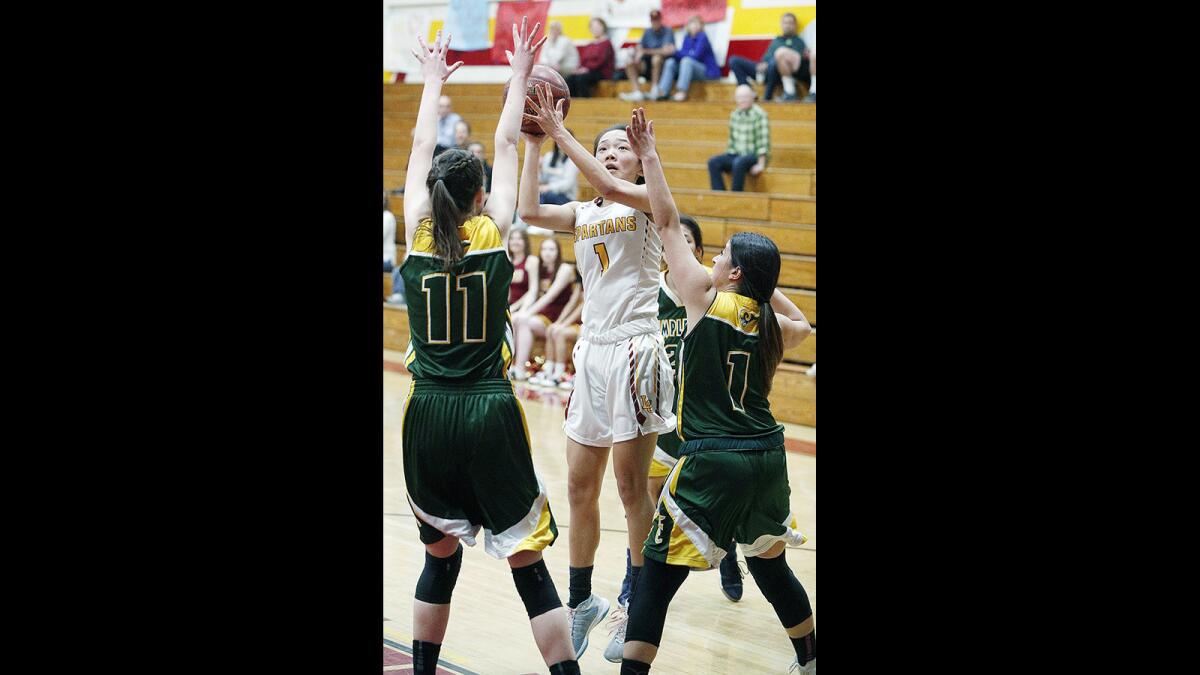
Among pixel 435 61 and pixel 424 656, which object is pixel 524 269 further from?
pixel 424 656

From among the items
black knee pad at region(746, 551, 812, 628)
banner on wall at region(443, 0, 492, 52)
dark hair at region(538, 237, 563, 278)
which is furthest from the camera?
banner on wall at region(443, 0, 492, 52)

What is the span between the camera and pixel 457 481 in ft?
12.3

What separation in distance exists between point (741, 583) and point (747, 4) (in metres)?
10.2

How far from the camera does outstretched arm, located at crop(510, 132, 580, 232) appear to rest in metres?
4.51

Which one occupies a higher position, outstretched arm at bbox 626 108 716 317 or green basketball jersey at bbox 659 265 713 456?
outstretched arm at bbox 626 108 716 317

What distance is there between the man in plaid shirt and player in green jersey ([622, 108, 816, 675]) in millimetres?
8306

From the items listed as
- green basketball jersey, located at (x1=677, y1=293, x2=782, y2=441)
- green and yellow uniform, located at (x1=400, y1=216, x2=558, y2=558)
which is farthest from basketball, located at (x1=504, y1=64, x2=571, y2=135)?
green basketball jersey, located at (x1=677, y1=293, x2=782, y2=441)

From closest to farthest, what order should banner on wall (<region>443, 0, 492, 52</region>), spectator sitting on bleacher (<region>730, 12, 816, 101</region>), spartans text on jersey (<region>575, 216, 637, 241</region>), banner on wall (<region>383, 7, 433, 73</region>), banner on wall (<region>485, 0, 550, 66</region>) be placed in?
spartans text on jersey (<region>575, 216, 637, 241</region>)
spectator sitting on bleacher (<region>730, 12, 816, 101</region>)
banner on wall (<region>485, 0, 550, 66</region>)
banner on wall (<region>443, 0, 492, 52</region>)
banner on wall (<region>383, 7, 433, 73</region>)

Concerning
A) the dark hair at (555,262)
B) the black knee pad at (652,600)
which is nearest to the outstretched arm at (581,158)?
the black knee pad at (652,600)

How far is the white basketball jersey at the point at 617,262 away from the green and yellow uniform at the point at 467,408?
3.73ft

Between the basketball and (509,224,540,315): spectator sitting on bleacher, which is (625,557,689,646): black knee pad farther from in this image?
(509,224,540,315): spectator sitting on bleacher

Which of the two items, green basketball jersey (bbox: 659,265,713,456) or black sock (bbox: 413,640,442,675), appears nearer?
black sock (bbox: 413,640,442,675)

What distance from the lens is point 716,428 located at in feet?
12.6

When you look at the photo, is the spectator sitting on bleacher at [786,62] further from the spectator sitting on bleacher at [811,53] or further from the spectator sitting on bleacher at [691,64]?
the spectator sitting on bleacher at [691,64]
